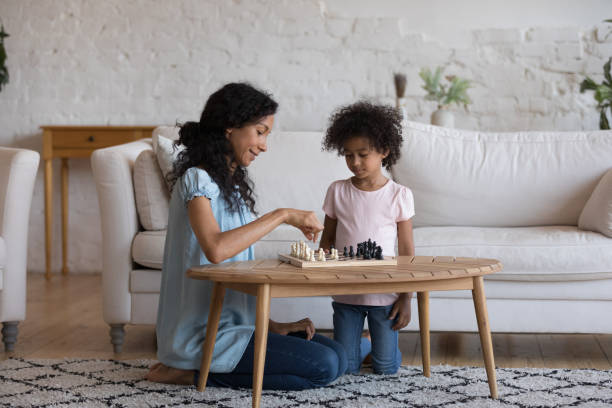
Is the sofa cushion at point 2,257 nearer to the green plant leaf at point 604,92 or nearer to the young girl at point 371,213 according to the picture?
the young girl at point 371,213

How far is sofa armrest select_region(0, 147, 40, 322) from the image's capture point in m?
2.41

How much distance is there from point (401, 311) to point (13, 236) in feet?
4.42

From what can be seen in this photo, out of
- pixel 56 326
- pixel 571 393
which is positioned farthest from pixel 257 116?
pixel 56 326

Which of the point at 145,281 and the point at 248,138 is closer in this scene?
the point at 248,138

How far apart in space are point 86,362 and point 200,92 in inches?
99.0

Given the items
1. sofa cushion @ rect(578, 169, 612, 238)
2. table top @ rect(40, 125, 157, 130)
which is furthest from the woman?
table top @ rect(40, 125, 157, 130)

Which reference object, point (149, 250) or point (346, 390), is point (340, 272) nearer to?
point (346, 390)

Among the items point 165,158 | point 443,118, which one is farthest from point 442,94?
point 165,158

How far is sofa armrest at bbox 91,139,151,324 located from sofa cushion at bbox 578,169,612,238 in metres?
1.59

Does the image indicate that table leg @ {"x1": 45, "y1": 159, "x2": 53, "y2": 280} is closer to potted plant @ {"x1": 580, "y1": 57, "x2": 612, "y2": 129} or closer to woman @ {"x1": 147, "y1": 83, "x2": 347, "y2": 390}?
woman @ {"x1": 147, "y1": 83, "x2": 347, "y2": 390}

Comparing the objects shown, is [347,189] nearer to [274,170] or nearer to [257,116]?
[257,116]

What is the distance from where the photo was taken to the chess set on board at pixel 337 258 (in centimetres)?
164

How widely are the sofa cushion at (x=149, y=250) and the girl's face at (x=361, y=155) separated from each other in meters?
0.78

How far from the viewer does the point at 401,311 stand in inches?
79.4
